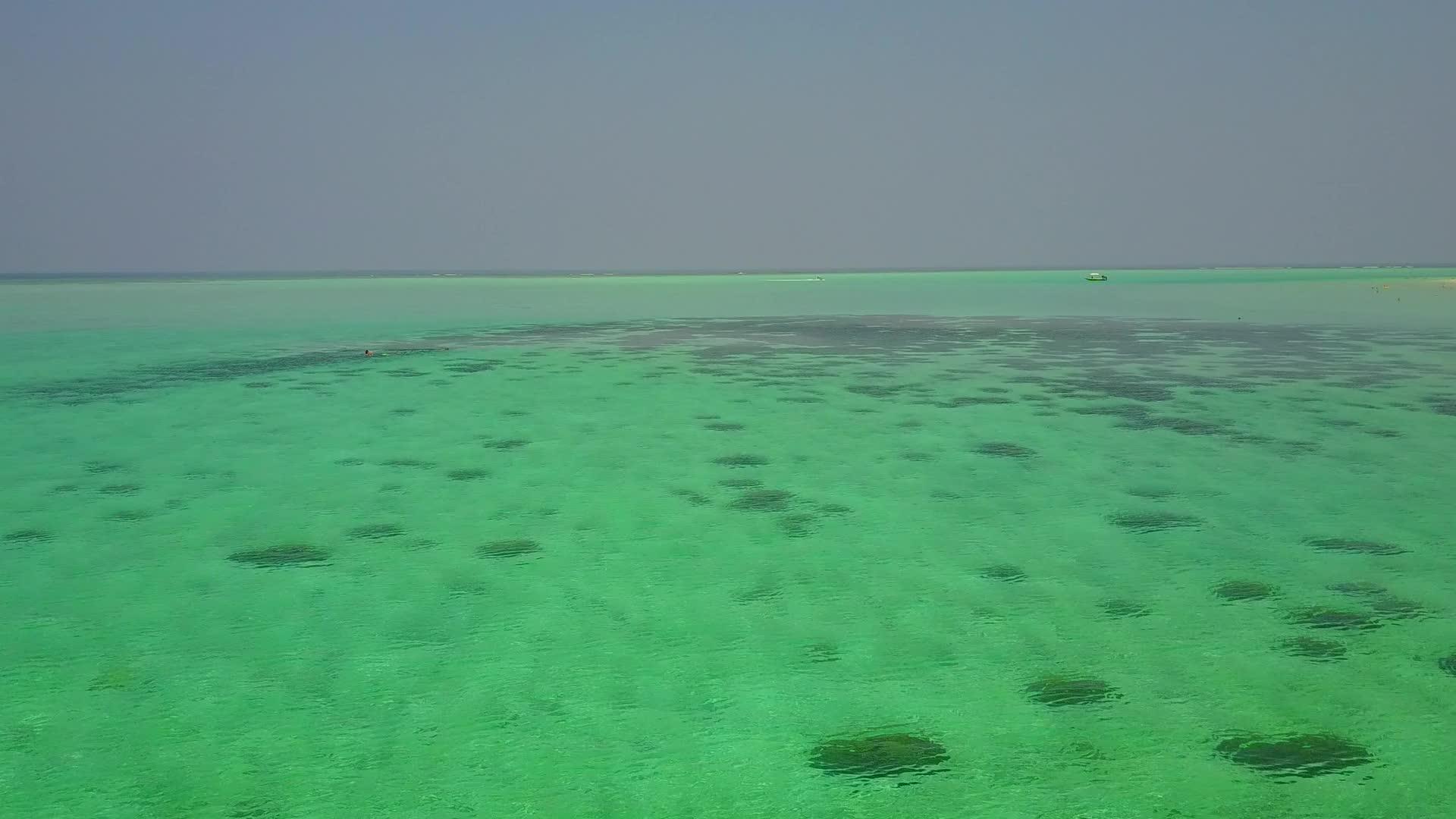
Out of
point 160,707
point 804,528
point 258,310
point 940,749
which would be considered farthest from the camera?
point 258,310

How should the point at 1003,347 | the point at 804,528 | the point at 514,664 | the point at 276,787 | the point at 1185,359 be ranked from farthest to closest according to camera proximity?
the point at 1003,347 < the point at 1185,359 < the point at 804,528 < the point at 514,664 < the point at 276,787

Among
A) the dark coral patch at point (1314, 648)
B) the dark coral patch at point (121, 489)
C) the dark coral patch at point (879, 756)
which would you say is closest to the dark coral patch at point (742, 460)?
the dark coral patch at point (121, 489)

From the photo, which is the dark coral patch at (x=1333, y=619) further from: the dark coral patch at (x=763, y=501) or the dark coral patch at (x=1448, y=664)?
the dark coral patch at (x=763, y=501)

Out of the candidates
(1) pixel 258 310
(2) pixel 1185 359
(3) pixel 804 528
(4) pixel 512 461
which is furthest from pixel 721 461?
(1) pixel 258 310

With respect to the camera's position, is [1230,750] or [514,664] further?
[514,664]

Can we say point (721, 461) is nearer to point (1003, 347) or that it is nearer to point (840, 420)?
point (840, 420)

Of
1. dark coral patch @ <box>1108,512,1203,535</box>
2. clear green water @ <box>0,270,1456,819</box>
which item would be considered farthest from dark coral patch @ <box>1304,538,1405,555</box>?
dark coral patch @ <box>1108,512,1203,535</box>

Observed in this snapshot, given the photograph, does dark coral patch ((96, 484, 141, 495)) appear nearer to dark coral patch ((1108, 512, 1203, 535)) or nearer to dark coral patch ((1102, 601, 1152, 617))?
dark coral patch ((1102, 601, 1152, 617))
